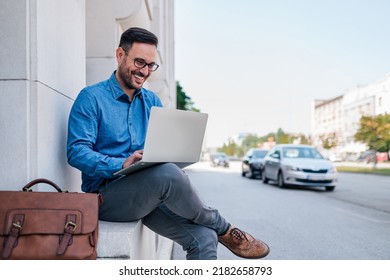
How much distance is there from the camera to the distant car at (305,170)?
815 cm

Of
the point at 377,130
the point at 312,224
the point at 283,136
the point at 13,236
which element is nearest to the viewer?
the point at 13,236

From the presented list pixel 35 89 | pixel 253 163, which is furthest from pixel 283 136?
pixel 35 89

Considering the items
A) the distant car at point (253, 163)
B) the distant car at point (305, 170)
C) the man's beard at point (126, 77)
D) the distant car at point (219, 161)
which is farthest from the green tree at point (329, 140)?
the distant car at point (219, 161)

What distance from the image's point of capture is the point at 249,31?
238 centimetres

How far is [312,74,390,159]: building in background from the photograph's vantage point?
2301 mm

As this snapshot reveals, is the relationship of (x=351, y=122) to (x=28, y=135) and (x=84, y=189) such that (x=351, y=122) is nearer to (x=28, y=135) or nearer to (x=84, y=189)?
(x=84, y=189)

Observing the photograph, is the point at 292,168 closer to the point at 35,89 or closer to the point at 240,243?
the point at 240,243

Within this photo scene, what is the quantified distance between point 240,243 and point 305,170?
6.72m

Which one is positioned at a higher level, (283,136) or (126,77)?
(126,77)

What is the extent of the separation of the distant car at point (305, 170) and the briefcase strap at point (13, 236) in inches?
280

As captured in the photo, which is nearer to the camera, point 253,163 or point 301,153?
point 301,153

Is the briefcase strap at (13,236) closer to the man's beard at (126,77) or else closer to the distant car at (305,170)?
the man's beard at (126,77)

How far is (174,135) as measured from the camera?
1.64 m
